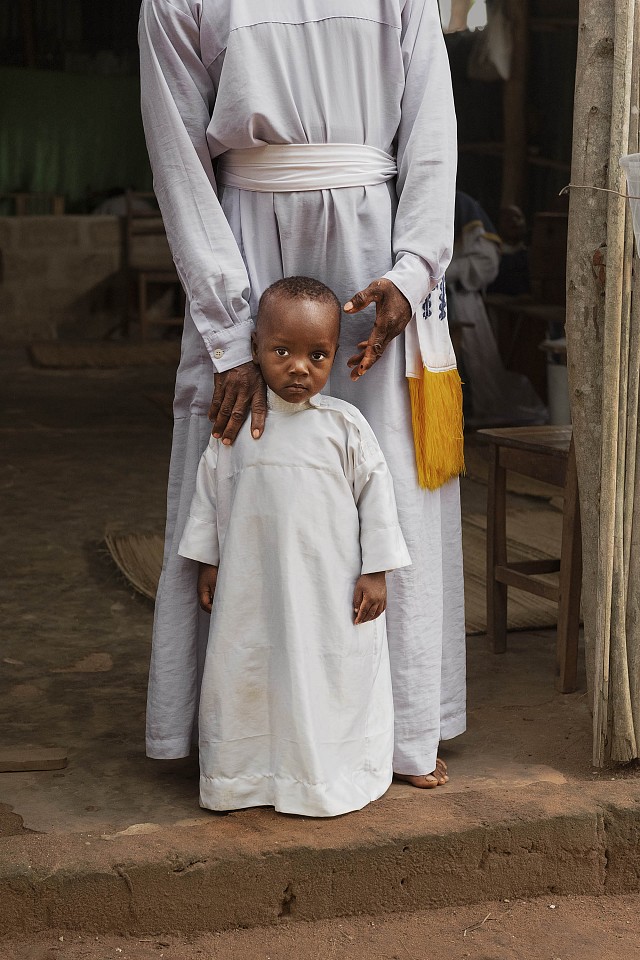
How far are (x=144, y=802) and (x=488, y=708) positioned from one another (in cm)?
103

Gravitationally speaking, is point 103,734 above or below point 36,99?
below

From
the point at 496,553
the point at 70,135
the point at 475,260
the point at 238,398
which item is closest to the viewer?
the point at 238,398

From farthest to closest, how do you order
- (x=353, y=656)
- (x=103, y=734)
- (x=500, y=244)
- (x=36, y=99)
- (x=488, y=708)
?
(x=36, y=99), (x=500, y=244), (x=488, y=708), (x=103, y=734), (x=353, y=656)

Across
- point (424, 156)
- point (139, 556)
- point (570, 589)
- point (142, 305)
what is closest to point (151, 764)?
point (570, 589)

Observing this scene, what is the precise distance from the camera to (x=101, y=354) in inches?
407

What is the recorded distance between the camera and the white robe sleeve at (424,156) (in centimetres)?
253

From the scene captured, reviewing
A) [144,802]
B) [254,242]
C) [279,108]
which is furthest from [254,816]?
[279,108]

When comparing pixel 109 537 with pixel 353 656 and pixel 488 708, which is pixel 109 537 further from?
pixel 353 656

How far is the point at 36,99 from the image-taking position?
13.1 meters

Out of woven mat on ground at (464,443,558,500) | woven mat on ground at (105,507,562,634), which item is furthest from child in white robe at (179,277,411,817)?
woven mat on ground at (464,443,558,500)

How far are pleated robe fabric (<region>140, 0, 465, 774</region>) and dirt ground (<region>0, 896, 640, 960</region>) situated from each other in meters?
0.35

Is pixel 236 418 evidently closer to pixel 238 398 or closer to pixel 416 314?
pixel 238 398

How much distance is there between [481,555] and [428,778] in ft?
7.01

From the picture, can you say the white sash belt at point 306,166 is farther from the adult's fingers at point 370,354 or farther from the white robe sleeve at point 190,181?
the adult's fingers at point 370,354
